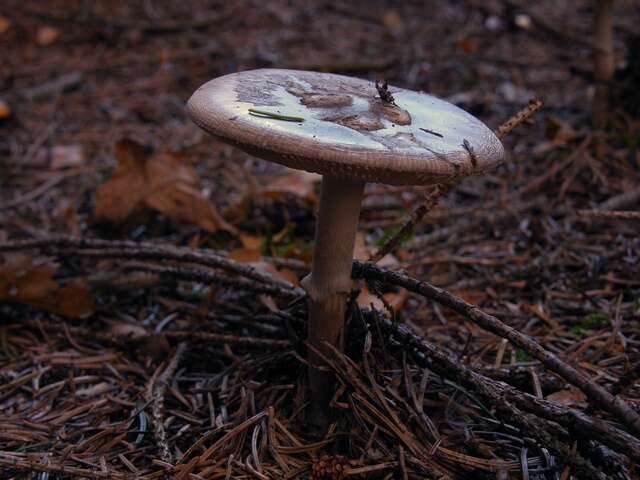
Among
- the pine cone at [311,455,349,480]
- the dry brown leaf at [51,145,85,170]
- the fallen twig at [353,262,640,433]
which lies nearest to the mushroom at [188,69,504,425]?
the fallen twig at [353,262,640,433]

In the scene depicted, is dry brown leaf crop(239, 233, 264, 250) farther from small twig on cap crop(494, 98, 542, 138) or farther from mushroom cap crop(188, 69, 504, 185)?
small twig on cap crop(494, 98, 542, 138)

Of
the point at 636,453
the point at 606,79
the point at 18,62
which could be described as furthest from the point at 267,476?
the point at 18,62

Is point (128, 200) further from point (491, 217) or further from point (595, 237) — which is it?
point (595, 237)

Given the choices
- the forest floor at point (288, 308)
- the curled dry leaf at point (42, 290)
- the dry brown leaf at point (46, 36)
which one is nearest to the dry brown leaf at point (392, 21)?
the forest floor at point (288, 308)

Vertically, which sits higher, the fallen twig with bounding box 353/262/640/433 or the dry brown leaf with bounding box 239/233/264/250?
the fallen twig with bounding box 353/262/640/433

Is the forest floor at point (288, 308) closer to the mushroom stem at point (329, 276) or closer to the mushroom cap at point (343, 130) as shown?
the mushroom stem at point (329, 276)

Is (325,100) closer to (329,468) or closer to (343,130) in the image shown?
(343,130)
